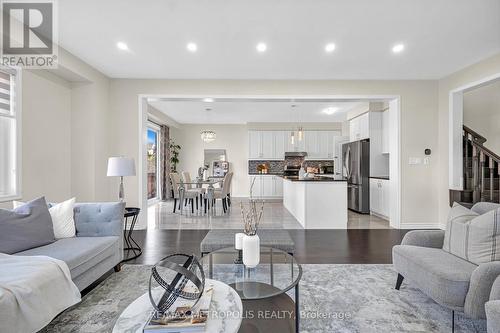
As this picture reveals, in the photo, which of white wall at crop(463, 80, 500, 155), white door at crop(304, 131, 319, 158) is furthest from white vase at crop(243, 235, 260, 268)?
white door at crop(304, 131, 319, 158)

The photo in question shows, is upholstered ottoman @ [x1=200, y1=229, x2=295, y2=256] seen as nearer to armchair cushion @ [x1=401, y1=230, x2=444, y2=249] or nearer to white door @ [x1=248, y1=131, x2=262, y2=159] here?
armchair cushion @ [x1=401, y1=230, x2=444, y2=249]

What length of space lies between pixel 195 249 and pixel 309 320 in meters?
2.07

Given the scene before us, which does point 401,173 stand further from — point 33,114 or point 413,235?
point 33,114

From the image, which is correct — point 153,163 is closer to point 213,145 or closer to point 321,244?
point 213,145

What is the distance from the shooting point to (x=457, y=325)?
189 cm

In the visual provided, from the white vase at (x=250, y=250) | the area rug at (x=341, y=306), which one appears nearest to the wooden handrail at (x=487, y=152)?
the area rug at (x=341, y=306)

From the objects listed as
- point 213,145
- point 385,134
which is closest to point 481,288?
point 385,134

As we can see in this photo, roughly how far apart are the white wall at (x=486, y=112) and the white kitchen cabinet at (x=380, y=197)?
2.10 metres

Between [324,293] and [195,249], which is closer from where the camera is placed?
[324,293]

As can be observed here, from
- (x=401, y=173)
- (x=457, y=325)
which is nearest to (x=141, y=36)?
(x=457, y=325)

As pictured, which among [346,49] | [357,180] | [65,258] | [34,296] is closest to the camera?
[34,296]

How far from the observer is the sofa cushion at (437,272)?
1.72 meters

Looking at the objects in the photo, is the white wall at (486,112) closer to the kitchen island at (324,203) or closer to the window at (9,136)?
A: the kitchen island at (324,203)

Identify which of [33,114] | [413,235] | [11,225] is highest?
[33,114]
